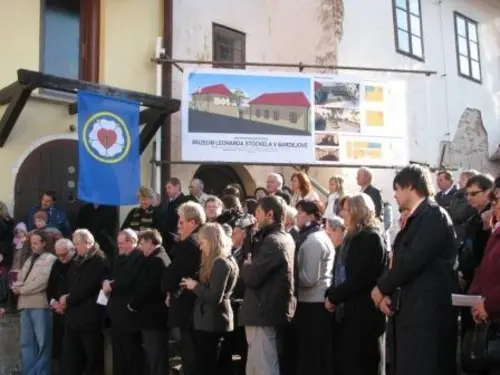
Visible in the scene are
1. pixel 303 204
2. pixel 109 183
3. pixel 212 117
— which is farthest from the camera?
pixel 212 117

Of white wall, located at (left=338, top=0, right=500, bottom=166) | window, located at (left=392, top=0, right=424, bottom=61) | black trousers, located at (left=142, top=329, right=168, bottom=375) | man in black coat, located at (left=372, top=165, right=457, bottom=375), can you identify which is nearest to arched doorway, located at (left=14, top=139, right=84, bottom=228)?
black trousers, located at (left=142, top=329, right=168, bottom=375)

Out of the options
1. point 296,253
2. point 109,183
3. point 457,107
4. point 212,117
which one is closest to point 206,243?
point 296,253

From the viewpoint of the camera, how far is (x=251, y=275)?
19.4 ft

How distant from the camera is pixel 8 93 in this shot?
355 inches

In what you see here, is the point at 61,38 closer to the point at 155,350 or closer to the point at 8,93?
the point at 8,93

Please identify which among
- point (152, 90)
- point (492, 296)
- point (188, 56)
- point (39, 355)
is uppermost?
point (188, 56)

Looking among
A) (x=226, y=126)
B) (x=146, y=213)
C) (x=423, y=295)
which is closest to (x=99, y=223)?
(x=146, y=213)

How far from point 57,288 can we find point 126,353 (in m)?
1.26

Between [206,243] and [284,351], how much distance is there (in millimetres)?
1258

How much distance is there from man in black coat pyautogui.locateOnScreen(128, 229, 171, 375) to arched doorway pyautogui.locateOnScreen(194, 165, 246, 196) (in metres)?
4.61

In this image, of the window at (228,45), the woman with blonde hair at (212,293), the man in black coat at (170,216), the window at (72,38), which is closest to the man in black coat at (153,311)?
the woman with blonde hair at (212,293)

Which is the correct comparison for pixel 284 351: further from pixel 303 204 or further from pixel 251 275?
pixel 303 204

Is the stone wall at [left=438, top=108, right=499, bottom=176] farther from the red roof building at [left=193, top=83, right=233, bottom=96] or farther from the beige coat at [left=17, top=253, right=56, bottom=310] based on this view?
the beige coat at [left=17, top=253, right=56, bottom=310]

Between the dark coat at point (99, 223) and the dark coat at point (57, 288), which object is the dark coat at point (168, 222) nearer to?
the dark coat at point (99, 223)
